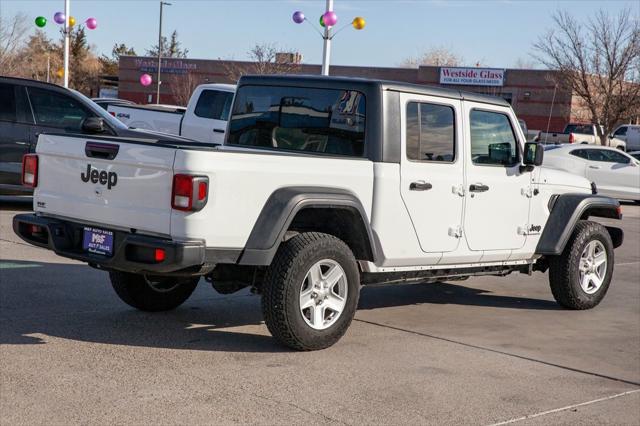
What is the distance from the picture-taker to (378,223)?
687 centimetres

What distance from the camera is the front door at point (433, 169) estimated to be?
712 centimetres

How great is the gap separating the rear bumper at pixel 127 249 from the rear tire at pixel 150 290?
0.94 meters

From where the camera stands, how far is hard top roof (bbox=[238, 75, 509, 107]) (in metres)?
7.08

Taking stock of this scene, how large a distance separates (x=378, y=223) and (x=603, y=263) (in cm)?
325

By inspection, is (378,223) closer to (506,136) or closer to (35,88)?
(506,136)

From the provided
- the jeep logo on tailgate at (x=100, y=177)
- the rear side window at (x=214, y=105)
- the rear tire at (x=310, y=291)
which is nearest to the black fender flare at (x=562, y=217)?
the rear tire at (x=310, y=291)

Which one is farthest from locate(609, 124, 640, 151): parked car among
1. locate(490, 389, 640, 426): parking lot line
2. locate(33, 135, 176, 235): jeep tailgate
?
locate(33, 135, 176, 235): jeep tailgate

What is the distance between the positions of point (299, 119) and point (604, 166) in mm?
17690

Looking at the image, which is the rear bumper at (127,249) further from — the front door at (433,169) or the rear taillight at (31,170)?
the front door at (433,169)

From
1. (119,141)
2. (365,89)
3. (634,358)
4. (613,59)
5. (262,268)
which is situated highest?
(613,59)

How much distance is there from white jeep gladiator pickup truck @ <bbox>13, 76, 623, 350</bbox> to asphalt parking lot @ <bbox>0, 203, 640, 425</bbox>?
0.38 m

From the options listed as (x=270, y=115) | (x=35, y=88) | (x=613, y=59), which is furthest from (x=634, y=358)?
(x=613, y=59)

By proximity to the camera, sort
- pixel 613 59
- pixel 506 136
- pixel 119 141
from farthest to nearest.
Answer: pixel 613 59
pixel 506 136
pixel 119 141

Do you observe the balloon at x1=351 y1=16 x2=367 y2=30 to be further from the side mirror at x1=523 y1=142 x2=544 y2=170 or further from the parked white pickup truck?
the side mirror at x1=523 y1=142 x2=544 y2=170
